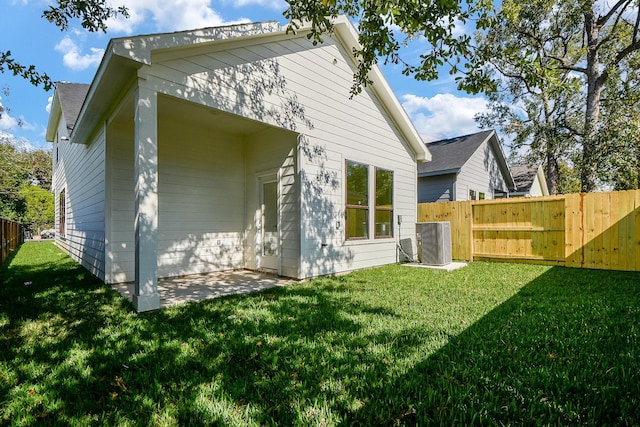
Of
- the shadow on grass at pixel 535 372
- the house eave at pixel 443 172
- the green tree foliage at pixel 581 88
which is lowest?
the shadow on grass at pixel 535 372

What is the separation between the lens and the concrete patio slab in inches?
183

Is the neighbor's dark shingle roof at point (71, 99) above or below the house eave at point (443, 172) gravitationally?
above

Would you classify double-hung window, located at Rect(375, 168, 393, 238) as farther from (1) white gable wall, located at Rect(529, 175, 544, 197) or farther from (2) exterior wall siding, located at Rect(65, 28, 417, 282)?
(1) white gable wall, located at Rect(529, 175, 544, 197)

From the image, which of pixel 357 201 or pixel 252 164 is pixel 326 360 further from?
pixel 252 164

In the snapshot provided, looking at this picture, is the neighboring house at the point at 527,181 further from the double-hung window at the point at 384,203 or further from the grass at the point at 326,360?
the grass at the point at 326,360

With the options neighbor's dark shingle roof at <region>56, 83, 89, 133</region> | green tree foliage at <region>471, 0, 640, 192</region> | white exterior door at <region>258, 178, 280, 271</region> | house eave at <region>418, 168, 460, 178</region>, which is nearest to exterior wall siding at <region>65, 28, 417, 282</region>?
white exterior door at <region>258, 178, 280, 271</region>

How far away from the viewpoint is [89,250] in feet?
22.5

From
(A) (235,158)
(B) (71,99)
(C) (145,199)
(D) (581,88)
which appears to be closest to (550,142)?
(D) (581,88)

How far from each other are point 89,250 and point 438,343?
7.33 metres

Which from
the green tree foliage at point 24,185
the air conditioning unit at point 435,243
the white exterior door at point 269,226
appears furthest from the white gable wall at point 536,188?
the green tree foliage at point 24,185

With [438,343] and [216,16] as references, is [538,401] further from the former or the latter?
[216,16]

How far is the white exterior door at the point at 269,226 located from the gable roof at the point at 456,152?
303 inches

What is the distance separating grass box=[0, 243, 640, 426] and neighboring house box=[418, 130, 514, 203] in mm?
7911

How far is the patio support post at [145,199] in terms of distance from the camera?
385cm
